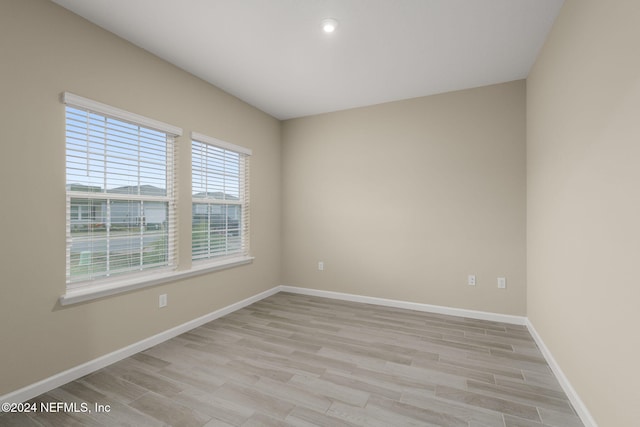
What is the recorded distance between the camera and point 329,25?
7.32 feet

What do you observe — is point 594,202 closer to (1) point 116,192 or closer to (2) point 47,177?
(1) point 116,192

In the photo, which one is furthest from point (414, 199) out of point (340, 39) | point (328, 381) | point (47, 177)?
point (47, 177)

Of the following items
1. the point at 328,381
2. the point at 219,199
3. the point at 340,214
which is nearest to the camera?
the point at 328,381

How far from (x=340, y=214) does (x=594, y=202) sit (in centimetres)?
286

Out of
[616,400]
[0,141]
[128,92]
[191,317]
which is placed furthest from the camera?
[191,317]

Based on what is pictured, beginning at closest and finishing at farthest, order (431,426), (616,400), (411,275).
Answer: (616,400), (431,426), (411,275)

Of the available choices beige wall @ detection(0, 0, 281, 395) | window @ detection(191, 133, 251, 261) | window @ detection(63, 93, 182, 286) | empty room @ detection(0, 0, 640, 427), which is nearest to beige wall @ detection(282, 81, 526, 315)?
empty room @ detection(0, 0, 640, 427)

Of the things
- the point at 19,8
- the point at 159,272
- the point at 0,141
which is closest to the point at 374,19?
the point at 19,8

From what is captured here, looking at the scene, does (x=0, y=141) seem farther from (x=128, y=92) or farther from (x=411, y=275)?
(x=411, y=275)

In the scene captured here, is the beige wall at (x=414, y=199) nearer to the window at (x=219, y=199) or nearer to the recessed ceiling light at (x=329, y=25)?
the window at (x=219, y=199)

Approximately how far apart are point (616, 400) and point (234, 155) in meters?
3.86

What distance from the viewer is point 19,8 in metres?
1.86

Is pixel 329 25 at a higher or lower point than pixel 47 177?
higher

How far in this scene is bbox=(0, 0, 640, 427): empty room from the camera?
5.61 ft
